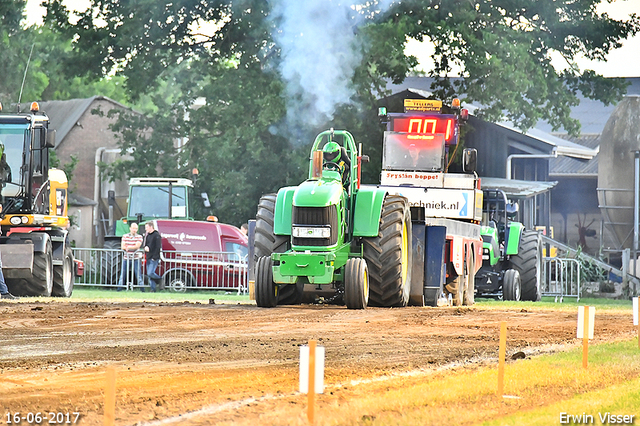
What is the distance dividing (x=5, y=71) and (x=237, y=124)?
33.7m

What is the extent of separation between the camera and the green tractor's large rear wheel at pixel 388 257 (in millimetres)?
16344

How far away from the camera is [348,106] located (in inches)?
1203

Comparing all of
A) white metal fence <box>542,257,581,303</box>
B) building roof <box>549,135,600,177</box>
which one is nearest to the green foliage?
white metal fence <box>542,257,581,303</box>

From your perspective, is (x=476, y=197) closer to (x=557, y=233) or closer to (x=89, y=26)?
(x=89, y=26)

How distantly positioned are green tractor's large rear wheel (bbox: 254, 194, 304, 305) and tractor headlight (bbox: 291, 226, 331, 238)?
2.50 feet

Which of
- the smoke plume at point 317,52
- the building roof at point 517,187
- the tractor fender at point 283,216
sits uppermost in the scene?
the smoke plume at point 317,52

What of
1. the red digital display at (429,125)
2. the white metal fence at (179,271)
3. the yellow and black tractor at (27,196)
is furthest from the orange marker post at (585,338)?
the white metal fence at (179,271)

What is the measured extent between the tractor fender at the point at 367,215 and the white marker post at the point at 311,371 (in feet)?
33.7

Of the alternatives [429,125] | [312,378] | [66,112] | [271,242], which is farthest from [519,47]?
[66,112]

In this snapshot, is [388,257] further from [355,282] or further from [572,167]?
[572,167]

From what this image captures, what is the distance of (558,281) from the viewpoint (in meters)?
29.5

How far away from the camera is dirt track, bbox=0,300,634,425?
732cm

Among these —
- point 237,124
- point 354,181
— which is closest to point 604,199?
point 237,124

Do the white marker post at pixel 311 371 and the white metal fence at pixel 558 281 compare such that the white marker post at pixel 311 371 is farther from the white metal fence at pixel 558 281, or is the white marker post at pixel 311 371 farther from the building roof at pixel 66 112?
the building roof at pixel 66 112
